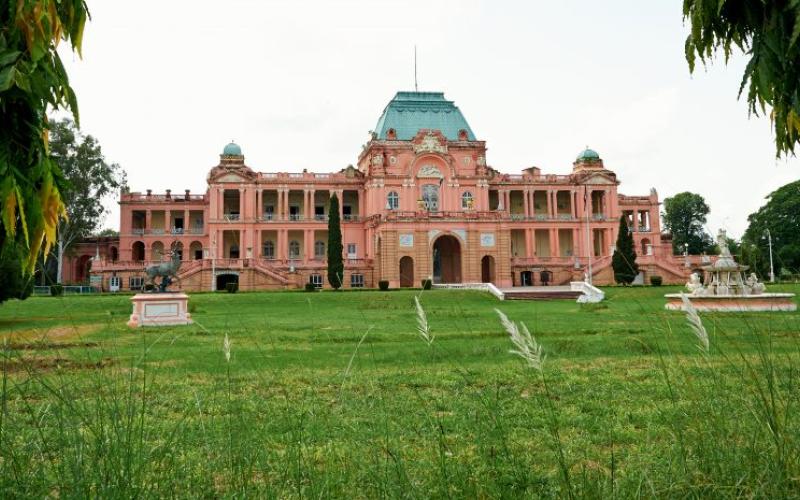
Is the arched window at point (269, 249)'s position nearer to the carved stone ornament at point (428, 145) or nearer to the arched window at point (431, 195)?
the arched window at point (431, 195)

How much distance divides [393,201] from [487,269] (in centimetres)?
1003

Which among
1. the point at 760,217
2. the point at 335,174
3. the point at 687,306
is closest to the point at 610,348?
the point at 687,306

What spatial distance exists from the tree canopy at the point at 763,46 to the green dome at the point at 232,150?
56.7m

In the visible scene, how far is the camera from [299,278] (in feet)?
165

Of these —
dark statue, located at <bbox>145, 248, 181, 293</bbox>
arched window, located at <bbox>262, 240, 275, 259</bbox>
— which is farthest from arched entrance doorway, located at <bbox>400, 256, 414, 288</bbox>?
dark statue, located at <bbox>145, 248, 181, 293</bbox>

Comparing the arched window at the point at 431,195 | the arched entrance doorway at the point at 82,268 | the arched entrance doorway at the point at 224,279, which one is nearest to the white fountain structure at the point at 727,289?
the arched window at the point at 431,195

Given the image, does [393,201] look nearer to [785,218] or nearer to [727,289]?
[727,289]

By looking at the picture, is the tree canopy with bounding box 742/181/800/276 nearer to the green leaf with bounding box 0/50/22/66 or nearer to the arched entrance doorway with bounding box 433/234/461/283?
the arched entrance doorway with bounding box 433/234/461/283

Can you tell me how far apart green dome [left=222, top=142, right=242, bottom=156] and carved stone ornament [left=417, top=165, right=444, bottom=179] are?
18108 mm

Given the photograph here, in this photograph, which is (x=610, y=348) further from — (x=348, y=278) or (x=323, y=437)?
(x=348, y=278)

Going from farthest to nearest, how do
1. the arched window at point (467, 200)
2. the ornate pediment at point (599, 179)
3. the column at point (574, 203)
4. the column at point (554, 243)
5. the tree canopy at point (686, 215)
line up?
the tree canopy at point (686, 215), the ornate pediment at point (599, 179), the column at point (574, 203), the column at point (554, 243), the arched window at point (467, 200)

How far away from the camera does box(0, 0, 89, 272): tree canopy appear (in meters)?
2.88

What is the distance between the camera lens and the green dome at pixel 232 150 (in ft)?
189

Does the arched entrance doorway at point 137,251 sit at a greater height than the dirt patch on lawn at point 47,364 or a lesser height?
greater
